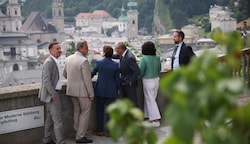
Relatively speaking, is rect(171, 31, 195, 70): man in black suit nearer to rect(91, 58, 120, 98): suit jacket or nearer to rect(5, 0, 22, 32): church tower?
rect(91, 58, 120, 98): suit jacket

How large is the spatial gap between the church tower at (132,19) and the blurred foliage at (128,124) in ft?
304

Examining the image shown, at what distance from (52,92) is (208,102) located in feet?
11.5

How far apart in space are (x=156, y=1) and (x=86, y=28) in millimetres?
37833

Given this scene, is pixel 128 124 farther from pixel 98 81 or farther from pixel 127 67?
pixel 127 67

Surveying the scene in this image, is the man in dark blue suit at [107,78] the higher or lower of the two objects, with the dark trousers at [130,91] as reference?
higher

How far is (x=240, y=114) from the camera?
0.73 m

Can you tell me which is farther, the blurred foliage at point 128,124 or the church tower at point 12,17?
the church tower at point 12,17

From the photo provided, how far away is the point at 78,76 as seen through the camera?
14.3ft

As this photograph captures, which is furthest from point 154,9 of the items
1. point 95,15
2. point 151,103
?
point 151,103

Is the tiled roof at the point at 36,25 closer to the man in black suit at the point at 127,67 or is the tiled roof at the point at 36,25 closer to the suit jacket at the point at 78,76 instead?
the man in black suit at the point at 127,67

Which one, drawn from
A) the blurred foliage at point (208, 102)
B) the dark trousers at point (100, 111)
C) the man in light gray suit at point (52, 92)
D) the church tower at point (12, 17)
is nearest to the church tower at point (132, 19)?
the church tower at point (12, 17)

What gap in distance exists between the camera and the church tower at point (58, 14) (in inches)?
4109

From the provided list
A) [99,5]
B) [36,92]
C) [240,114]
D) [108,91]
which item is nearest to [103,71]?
[108,91]

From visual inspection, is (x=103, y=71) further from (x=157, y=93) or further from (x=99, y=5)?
(x=99, y=5)
